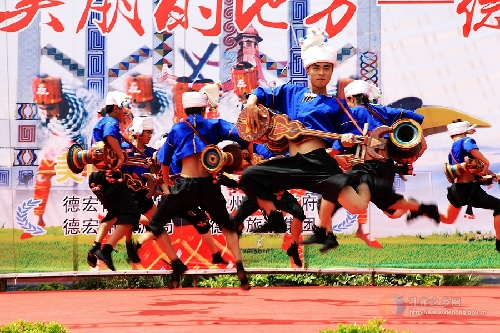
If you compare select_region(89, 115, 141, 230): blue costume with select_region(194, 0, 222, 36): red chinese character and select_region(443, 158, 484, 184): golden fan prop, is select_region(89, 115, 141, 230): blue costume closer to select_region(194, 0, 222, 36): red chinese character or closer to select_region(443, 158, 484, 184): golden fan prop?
select_region(194, 0, 222, 36): red chinese character

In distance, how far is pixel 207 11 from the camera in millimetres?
12086

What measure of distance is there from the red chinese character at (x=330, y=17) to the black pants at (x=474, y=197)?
92.9 inches

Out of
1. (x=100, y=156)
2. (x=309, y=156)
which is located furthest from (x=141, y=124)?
(x=309, y=156)

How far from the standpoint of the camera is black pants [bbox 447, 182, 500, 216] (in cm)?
1114

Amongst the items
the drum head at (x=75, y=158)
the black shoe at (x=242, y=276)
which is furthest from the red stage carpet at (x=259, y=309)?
the drum head at (x=75, y=158)

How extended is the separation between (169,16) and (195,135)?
2.83 m

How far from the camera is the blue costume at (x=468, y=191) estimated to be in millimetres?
11125

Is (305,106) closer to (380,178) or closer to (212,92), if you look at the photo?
(380,178)

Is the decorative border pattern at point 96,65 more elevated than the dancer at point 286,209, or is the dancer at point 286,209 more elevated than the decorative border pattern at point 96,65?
the decorative border pattern at point 96,65

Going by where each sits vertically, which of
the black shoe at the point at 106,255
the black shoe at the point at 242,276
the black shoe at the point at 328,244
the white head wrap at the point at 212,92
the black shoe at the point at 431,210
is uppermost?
the white head wrap at the point at 212,92

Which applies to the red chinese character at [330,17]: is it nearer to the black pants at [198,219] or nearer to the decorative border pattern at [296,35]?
the decorative border pattern at [296,35]

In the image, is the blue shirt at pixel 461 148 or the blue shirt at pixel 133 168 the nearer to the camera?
the blue shirt at pixel 461 148

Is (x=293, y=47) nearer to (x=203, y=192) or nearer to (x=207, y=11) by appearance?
(x=207, y=11)

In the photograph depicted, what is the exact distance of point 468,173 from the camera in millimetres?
11203
